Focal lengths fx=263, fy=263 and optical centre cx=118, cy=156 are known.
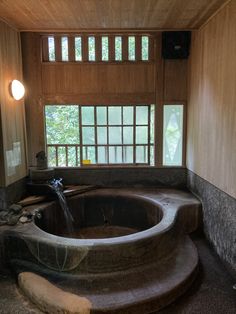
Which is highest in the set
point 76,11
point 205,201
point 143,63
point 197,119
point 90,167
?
point 76,11

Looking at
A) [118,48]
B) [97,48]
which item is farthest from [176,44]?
[97,48]

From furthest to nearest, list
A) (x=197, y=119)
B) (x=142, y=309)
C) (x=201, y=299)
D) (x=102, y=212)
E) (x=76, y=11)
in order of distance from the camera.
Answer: (x=102, y=212)
(x=197, y=119)
(x=76, y=11)
(x=201, y=299)
(x=142, y=309)

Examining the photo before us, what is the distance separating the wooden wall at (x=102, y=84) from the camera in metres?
4.39

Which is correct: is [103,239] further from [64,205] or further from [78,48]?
[78,48]

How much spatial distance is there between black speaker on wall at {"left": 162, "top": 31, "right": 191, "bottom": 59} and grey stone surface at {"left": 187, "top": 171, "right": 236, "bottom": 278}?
2.02 metres

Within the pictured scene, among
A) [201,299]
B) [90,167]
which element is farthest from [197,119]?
[201,299]

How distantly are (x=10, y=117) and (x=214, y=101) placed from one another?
2748 millimetres

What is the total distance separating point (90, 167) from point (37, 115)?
126 centimetres

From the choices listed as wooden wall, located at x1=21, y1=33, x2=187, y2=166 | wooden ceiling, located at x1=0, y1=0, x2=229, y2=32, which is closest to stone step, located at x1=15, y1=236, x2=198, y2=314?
wooden wall, located at x1=21, y1=33, x2=187, y2=166

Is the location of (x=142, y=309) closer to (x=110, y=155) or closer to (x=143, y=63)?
(x=110, y=155)

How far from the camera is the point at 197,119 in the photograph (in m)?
3.98

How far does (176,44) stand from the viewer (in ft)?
13.9

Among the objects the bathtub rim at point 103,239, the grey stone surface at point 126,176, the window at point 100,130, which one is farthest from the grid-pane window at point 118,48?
the bathtub rim at point 103,239

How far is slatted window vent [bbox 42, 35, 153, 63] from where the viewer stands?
432 centimetres
